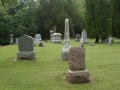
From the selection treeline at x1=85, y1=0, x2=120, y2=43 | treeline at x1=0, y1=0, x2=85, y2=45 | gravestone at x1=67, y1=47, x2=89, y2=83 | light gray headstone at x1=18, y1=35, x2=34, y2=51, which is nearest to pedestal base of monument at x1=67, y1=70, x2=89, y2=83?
gravestone at x1=67, y1=47, x2=89, y2=83

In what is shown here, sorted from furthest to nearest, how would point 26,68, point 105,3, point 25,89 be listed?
point 105,3
point 26,68
point 25,89

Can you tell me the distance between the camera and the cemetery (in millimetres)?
6527

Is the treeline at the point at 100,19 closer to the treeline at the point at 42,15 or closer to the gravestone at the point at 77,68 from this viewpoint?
the treeline at the point at 42,15

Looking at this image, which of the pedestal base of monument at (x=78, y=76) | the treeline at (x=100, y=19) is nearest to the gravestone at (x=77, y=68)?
the pedestal base of monument at (x=78, y=76)

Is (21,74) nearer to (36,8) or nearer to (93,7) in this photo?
(93,7)

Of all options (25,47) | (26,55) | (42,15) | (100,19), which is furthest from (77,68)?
(42,15)

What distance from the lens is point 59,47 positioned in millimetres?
18281

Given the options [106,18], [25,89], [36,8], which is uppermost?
[36,8]

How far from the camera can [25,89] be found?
5832mm

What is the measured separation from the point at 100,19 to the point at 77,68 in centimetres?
1791

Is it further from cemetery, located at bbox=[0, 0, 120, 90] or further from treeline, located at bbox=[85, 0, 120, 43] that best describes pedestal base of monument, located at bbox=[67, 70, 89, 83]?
treeline, located at bbox=[85, 0, 120, 43]

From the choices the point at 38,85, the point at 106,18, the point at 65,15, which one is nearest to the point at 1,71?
the point at 38,85

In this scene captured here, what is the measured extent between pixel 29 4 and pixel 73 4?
9.91 meters

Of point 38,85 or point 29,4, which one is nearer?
point 38,85
